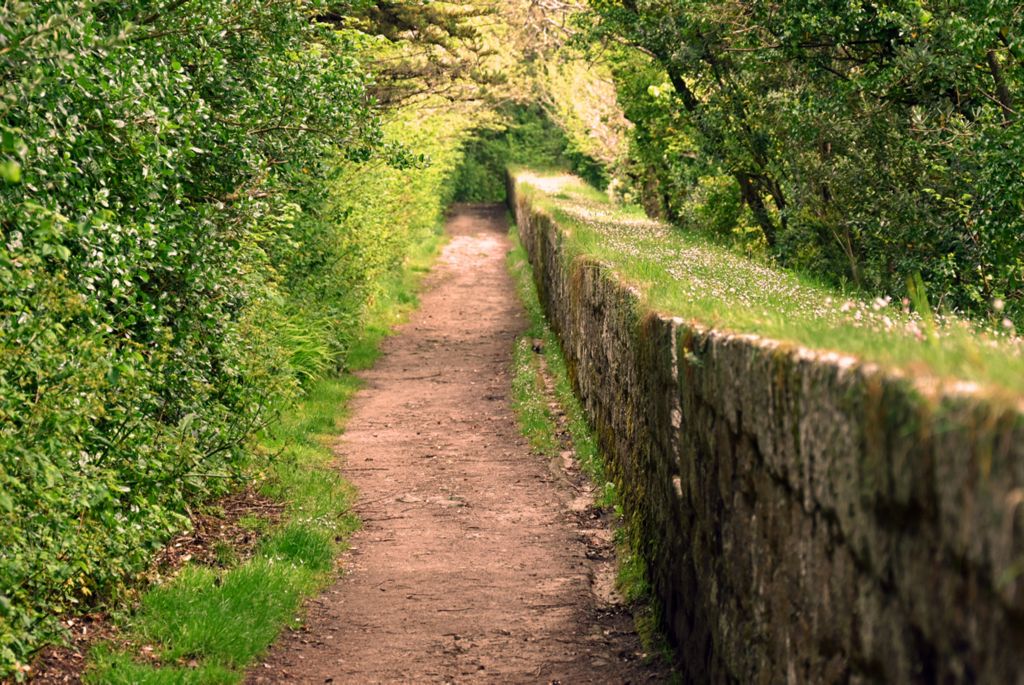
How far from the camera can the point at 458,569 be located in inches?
362

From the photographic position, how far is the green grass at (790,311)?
10.1ft

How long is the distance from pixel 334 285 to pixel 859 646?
15.0m

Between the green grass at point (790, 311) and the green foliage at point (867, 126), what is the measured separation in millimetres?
1568

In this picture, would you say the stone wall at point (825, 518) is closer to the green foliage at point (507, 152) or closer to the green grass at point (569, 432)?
the green grass at point (569, 432)

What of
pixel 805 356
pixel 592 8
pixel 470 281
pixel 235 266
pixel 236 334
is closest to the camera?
pixel 805 356

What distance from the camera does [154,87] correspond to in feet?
25.9

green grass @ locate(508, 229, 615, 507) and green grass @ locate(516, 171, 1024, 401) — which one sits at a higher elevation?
green grass @ locate(516, 171, 1024, 401)

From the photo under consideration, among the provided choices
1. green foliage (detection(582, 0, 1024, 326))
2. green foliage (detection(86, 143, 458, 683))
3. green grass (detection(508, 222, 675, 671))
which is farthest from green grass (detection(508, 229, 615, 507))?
green foliage (detection(582, 0, 1024, 326))

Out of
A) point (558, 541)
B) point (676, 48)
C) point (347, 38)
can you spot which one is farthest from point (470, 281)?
point (558, 541)

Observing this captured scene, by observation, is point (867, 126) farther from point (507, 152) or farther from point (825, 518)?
point (507, 152)

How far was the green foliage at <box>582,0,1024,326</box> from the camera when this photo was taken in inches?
420

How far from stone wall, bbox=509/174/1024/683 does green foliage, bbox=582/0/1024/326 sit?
3.30m

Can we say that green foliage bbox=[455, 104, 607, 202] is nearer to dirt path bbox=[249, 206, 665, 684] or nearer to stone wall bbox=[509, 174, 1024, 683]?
dirt path bbox=[249, 206, 665, 684]

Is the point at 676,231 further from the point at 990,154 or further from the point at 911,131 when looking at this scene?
the point at 990,154
